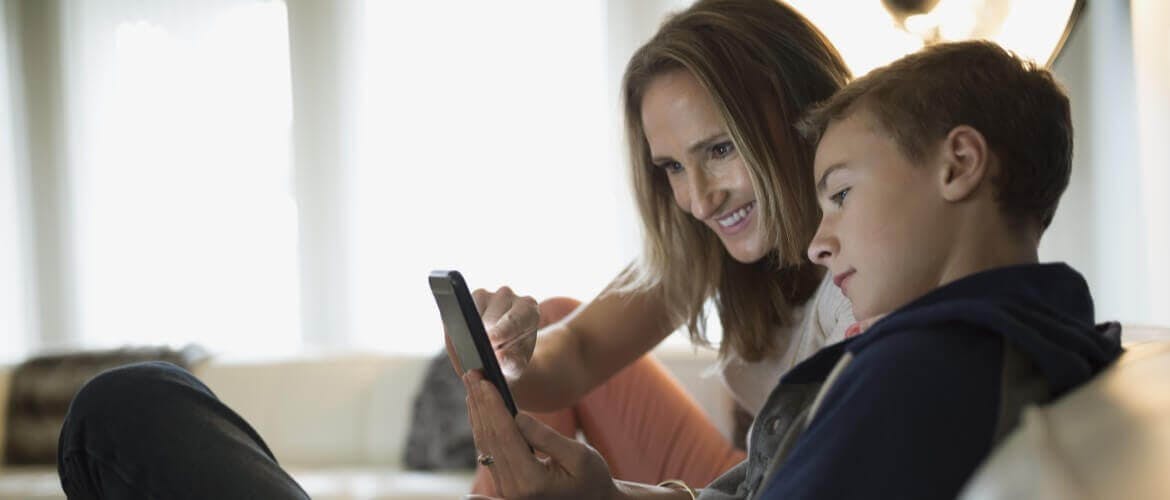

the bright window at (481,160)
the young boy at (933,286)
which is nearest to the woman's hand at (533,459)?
the young boy at (933,286)

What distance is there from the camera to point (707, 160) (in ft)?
5.24

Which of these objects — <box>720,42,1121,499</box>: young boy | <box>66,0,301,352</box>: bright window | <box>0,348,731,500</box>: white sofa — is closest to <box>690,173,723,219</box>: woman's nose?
<box>720,42,1121,499</box>: young boy

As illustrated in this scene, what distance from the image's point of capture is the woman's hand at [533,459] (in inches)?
45.1

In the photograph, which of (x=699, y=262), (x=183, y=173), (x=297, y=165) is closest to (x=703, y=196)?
(x=699, y=262)

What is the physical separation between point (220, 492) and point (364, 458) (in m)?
2.22

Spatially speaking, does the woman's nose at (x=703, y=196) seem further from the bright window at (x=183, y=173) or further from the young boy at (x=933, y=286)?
the bright window at (x=183, y=173)

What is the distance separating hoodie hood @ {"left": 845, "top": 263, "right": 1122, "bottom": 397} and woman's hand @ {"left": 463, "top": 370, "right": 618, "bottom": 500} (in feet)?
1.26

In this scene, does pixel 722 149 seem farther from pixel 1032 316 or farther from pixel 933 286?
pixel 1032 316

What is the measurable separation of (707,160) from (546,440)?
58 cm

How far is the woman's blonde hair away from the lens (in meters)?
1.53

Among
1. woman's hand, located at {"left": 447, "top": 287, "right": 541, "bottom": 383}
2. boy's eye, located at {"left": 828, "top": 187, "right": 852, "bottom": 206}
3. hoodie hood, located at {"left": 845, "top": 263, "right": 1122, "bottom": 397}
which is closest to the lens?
hoodie hood, located at {"left": 845, "top": 263, "right": 1122, "bottom": 397}

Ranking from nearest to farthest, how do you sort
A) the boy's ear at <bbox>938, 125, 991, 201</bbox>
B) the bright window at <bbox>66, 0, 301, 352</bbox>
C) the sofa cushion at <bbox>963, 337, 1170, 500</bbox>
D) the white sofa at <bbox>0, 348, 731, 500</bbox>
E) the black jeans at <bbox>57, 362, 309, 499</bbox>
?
the sofa cushion at <bbox>963, 337, 1170, 500</bbox> → the boy's ear at <bbox>938, 125, 991, 201</bbox> → the black jeans at <bbox>57, 362, 309, 499</bbox> → the white sofa at <bbox>0, 348, 731, 500</bbox> → the bright window at <bbox>66, 0, 301, 352</bbox>

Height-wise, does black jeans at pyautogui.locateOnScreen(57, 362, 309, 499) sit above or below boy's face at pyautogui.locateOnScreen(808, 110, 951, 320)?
below

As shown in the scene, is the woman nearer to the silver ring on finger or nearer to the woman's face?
the woman's face
